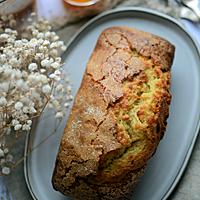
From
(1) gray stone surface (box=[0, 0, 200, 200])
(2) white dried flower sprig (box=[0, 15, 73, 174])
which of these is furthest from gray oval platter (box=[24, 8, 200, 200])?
(2) white dried flower sprig (box=[0, 15, 73, 174])

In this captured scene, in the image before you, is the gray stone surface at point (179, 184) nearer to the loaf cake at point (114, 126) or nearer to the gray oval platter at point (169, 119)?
the gray oval platter at point (169, 119)

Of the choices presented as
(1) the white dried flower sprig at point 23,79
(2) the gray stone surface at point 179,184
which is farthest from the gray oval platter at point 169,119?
(1) the white dried flower sprig at point 23,79

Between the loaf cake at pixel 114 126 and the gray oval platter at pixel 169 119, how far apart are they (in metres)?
0.12

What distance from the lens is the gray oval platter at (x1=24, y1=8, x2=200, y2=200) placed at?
5.56 ft

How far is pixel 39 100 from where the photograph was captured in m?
1.53

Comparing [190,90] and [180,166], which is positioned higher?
[190,90]

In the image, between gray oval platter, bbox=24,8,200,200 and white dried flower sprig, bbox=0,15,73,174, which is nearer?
white dried flower sprig, bbox=0,15,73,174

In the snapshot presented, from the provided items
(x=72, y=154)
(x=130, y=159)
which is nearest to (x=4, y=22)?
(x=72, y=154)

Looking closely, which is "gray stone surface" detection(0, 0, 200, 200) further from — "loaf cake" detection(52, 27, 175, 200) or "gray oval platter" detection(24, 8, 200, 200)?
"loaf cake" detection(52, 27, 175, 200)

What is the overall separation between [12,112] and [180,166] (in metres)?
0.57

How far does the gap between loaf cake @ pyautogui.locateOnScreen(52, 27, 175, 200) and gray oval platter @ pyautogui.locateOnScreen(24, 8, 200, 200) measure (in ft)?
0.40

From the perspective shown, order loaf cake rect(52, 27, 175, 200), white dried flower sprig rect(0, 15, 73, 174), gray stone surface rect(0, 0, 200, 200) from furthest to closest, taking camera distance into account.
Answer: gray stone surface rect(0, 0, 200, 200) < loaf cake rect(52, 27, 175, 200) < white dried flower sprig rect(0, 15, 73, 174)

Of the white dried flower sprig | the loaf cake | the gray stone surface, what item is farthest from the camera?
the gray stone surface

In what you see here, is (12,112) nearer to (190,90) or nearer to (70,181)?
(70,181)
